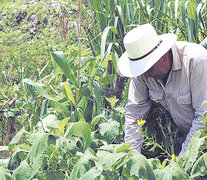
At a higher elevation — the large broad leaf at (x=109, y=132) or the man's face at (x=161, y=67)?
the man's face at (x=161, y=67)

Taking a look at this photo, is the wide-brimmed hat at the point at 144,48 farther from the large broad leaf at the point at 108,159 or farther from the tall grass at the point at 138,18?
the tall grass at the point at 138,18

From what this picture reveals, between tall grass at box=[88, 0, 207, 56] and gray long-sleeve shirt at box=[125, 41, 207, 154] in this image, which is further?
tall grass at box=[88, 0, 207, 56]

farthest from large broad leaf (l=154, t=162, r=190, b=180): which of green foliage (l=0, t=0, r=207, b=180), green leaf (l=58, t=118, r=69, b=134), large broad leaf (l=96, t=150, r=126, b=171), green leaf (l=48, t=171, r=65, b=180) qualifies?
green leaf (l=58, t=118, r=69, b=134)

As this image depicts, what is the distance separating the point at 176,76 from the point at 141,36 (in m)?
0.34

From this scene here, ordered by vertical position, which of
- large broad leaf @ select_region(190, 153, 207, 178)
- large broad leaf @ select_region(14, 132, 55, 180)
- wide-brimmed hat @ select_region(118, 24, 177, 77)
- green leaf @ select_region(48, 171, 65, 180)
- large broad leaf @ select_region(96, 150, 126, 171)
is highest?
wide-brimmed hat @ select_region(118, 24, 177, 77)

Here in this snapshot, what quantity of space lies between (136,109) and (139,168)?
36.0 inches

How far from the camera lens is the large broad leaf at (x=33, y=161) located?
1.96 meters

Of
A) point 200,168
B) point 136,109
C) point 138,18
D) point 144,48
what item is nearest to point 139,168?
point 200,168

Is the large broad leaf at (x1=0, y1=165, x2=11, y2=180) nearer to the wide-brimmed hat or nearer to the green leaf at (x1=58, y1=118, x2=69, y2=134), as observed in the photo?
the green leaf at (x1=58, y1=118, x2=69, y2=134)

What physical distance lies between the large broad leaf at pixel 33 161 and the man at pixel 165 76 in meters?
0.55

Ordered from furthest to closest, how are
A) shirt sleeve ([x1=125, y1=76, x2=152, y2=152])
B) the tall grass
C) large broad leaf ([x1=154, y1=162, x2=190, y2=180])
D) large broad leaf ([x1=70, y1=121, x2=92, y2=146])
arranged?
1. the tall grass
2. shirt sleeve ([x1=125, y1=76, x2=152, y2=152])
3. large broad leaf ([x1=70, y1=121, x2=92, y2=146])
4. large broad leaf ([x1=154, y1=162, x2=190, y2=180])

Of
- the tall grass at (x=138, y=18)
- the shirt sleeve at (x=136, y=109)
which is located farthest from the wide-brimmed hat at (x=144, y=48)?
the tall grass at (x=138, y=18)

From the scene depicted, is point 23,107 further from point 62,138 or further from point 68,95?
point 62,138

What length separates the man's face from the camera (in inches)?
89.0
